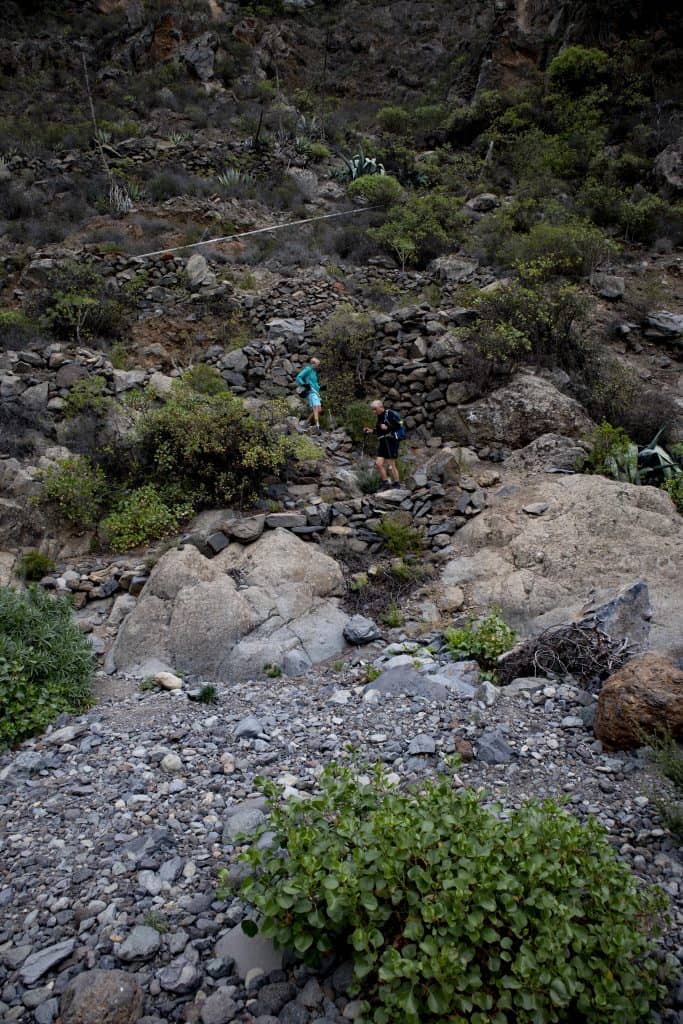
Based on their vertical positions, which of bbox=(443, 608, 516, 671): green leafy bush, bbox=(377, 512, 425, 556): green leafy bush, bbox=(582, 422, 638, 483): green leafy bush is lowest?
bbox=(377, 512, 425, 556): green leafy bush

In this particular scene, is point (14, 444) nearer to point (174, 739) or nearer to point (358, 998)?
point (174, 739)

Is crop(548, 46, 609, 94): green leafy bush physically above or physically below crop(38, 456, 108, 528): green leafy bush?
above

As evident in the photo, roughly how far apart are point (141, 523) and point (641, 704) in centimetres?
577

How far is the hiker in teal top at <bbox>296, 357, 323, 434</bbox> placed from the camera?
32.7 ft

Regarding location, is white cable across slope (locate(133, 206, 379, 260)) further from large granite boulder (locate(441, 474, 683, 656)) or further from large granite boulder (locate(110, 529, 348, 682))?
large granite boulder (locate(441, 474, 683, 656))

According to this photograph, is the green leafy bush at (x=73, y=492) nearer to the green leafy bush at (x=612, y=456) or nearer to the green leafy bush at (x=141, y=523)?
the green leafy bush at (x=141, y=523)

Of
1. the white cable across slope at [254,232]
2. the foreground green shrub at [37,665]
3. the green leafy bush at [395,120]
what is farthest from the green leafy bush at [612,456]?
the green leafy bush at [395,120]

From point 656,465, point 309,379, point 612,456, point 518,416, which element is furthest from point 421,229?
point 656,465

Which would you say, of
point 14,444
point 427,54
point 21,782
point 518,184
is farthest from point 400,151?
point 21,782

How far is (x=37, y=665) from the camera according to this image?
4387mm

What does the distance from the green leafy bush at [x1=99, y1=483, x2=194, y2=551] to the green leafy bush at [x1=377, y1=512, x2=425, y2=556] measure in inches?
98.0

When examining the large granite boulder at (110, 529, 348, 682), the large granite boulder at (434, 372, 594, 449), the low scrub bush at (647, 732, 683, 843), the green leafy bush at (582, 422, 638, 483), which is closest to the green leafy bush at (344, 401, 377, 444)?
the large granite boulder at (434, 372, 594, 449)

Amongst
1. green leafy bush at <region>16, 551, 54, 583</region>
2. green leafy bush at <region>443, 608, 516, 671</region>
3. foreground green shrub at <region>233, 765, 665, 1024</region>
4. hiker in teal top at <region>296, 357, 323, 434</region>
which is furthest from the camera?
hiker in teal top at <region>296, 357, 323, 434</region>

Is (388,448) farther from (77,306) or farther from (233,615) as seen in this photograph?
(77,306)
